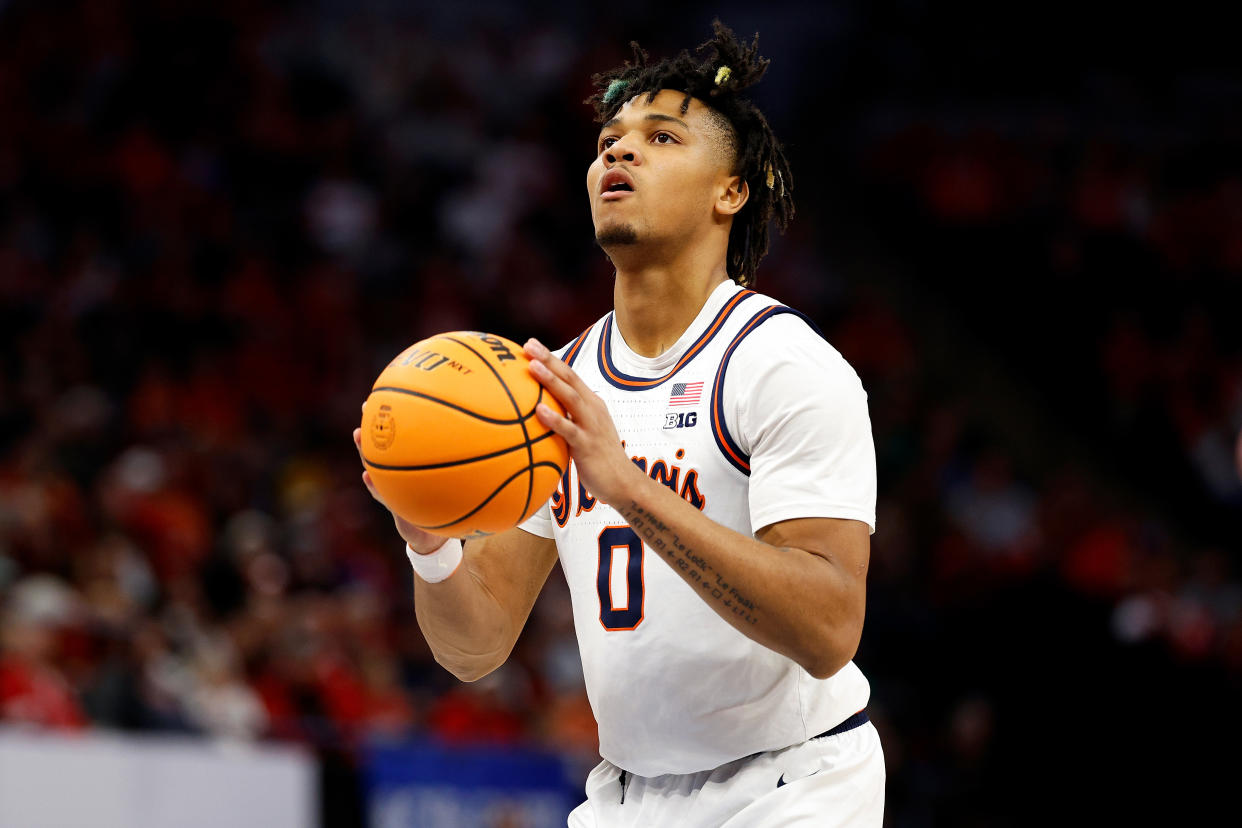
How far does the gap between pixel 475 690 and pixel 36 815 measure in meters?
3.05

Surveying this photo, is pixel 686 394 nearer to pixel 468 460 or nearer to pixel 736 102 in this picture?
pixel 468 460

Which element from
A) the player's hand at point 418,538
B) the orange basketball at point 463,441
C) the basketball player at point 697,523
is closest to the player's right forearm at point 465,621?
the basketball player at point 697,523

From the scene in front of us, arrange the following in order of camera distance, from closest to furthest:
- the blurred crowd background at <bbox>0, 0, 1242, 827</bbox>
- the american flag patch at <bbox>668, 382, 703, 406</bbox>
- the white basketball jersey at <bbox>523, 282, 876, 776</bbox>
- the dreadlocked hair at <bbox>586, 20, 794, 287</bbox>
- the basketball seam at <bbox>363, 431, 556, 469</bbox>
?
the basketball seam at <bbox>363, 431, 556, 469</bbox> < the white basketball jersey at <bbox>523, 282, 876, 776</bbox> < the american flag patch at <bbox>668, 382, 703, 406</bbox> < the dreadlocked hair at <bbox>586, 20, 794, 287</bbox> < the blurred crowd background at <bbox>0, 0, 1242, 827</bbox>

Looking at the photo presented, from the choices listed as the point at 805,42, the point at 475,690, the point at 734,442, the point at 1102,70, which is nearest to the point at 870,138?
the point at 805,42

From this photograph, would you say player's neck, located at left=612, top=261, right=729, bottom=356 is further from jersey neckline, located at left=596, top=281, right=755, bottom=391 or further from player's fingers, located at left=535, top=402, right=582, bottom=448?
player's fingers, located at left=535, top=402, right=582, bottom=448

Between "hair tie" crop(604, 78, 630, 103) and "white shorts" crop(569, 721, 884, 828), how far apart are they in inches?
74.6

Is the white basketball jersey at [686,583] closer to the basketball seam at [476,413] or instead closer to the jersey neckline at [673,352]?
the jersey neckline at [673,352]

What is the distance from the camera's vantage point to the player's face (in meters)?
4.05

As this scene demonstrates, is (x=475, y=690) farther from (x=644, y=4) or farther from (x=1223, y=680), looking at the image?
(x=644, y=4)

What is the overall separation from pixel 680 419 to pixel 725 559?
621mm

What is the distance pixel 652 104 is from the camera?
4.21 metres

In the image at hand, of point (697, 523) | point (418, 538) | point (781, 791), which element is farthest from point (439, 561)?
point (781, 791)

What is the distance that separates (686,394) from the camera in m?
3.94

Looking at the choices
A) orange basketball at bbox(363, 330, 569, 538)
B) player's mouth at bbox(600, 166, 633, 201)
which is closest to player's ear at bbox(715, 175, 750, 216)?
player's mouth at bbox(600, 166, 633, 201)
